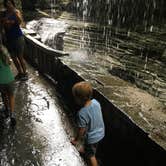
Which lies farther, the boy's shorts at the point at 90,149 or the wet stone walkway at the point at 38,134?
the wet stone walkway at the point at 38,134

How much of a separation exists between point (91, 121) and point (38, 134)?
2169 millimetres

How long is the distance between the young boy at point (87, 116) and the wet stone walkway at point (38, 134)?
1.16m

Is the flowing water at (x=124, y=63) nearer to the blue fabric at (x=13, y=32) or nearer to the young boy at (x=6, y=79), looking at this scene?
the blue fabric at (x=13, y=32)

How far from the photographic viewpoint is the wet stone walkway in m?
5.49

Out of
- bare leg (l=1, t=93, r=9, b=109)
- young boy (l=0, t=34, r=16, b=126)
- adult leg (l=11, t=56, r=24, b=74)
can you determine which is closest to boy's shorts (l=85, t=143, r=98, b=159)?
young boy (l=0, t=34, r=16, b=126)

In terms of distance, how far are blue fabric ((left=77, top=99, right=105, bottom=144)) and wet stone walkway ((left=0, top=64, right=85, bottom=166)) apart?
116 centimetres

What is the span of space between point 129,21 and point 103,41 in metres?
5.81

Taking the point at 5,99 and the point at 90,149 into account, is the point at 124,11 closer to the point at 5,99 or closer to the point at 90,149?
the point at 5,99

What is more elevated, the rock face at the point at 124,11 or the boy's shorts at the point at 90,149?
the rock face at the point at 124,11

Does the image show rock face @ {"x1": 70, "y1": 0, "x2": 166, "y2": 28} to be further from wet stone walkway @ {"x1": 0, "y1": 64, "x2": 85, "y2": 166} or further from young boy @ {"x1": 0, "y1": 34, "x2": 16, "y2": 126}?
young boy @ {"x1": 0, "y1": 34, "x2": 16, "y2": 126}

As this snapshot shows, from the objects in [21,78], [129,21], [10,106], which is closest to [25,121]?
[10,106]

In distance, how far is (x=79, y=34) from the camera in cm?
1603

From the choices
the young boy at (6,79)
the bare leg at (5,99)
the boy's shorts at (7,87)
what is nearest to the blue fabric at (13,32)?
the young boy at (6,79)

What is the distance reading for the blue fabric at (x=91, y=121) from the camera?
4266mm
